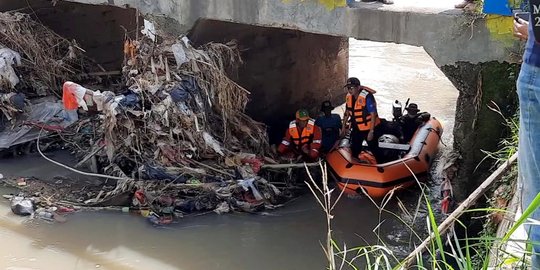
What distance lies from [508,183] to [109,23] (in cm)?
956

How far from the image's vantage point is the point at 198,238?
8.38 meters

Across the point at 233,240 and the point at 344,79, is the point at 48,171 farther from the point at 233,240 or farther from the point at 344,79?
the point at 344,79

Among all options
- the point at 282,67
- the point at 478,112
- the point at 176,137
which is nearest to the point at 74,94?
the point at 176,137

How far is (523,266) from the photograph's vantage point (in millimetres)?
2492

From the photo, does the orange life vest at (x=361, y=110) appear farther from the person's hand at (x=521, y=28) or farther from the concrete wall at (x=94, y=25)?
the person's hand at (x=521, y=28)

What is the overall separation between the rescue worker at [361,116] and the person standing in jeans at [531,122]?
314 inches

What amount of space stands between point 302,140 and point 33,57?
5124 millimetres

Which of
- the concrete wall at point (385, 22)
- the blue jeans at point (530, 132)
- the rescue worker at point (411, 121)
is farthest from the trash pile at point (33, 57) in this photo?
the blue jeans at point (530, 132)

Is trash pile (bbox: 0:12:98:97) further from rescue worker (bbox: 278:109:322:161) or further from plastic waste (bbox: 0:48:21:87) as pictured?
rescue worker (bbox: 278:109:322:161)

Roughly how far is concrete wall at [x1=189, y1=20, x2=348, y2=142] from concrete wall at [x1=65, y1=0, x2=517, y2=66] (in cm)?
93

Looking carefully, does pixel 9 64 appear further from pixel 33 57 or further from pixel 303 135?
pixel 303 135

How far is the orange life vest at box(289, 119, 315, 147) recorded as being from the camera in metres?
10.5

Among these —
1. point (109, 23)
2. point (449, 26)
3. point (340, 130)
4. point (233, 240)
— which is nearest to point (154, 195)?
point (233, 240)

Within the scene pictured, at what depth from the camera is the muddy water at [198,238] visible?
7.77m
